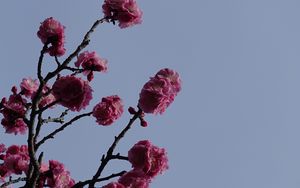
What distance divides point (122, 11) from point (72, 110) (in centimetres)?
148

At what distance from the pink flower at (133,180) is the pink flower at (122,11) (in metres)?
1.97

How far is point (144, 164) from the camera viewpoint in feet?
15.7

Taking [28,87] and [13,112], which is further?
[28,87]

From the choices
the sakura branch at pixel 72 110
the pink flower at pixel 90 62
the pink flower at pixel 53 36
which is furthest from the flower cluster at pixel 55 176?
the pink flower at pixel 53 36

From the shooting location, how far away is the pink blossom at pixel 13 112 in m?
5.37

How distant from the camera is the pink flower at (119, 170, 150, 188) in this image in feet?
15.5

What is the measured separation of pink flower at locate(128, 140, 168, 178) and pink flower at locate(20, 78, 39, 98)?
62.4 inches

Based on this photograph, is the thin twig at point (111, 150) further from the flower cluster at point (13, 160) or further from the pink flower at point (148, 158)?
the flower cluster at point (13, 160)

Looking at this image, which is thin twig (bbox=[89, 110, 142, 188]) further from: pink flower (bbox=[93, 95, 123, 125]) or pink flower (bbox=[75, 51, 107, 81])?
pink flower (bbox=[75, 51, 107, 81])

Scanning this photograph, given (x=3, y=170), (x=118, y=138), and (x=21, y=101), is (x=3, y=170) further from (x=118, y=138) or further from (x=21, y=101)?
(x=118, y=138)

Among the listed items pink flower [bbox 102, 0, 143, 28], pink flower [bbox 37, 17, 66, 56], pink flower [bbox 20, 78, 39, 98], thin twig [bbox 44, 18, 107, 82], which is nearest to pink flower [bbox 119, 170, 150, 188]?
thin twig [bbox 44, 18, 107, 82]

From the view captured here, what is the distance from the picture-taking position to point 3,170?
572cm

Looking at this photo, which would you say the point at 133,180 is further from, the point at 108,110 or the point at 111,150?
the point at 108,110

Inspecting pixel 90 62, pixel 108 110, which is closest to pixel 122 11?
pixel 90 62
